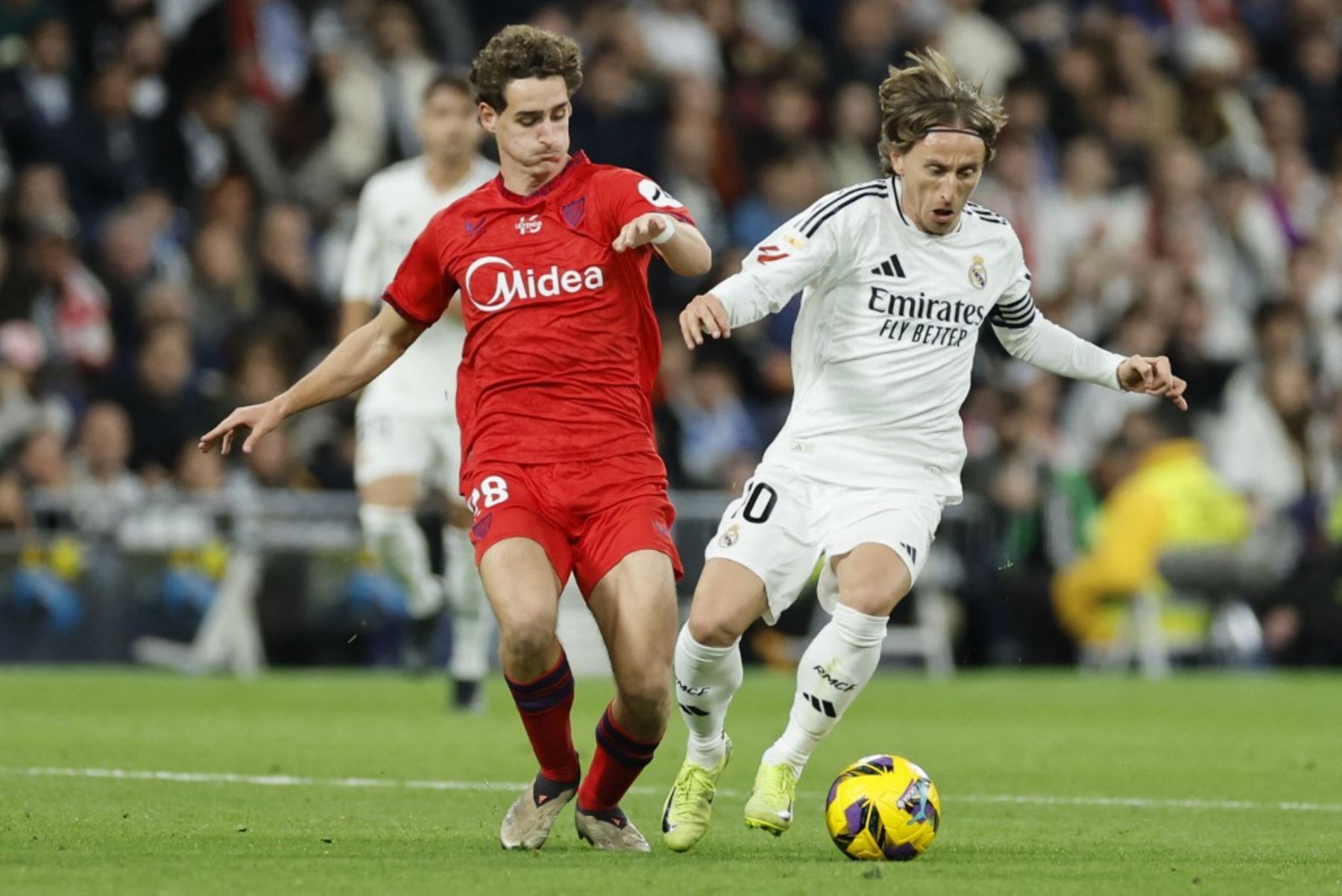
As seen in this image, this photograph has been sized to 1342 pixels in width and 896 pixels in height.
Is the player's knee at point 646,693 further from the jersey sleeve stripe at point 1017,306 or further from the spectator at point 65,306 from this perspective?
the spectator at point 65,306

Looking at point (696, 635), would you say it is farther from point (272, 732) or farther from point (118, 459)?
point (118, 459)

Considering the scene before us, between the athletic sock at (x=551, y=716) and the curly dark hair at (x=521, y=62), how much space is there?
65.4 inches

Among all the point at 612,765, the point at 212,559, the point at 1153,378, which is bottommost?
the point at 212,559

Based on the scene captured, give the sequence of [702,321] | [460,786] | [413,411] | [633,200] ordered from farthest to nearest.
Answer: [413,411], [460,786], [633,200], [702,321]

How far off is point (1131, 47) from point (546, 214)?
49.9 feet

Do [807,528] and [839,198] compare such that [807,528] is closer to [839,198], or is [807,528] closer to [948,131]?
[839,198]

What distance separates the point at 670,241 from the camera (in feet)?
22.8

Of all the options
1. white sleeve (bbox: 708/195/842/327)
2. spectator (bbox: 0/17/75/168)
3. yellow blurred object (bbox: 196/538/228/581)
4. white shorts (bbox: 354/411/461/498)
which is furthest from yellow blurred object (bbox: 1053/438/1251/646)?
white sleeve (bbox: 708/195/842/327)

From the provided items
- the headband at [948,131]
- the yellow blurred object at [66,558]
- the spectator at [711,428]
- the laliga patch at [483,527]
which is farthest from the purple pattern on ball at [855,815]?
the spectator at [711,428]

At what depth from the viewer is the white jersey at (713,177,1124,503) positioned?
307 inches

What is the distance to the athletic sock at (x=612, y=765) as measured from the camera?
7.23 meters

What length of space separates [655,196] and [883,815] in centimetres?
187

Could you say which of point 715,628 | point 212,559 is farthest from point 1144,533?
point 715,628

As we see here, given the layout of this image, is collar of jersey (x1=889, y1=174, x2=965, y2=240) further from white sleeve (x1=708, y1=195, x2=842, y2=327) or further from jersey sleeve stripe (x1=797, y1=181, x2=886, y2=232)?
white sleeve (x1=708, y1=195, x2=842, y2=327)
